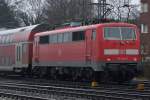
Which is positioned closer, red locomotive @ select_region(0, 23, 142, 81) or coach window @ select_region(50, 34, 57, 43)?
red locomotive @ select_region(0, 23, 142, 81)

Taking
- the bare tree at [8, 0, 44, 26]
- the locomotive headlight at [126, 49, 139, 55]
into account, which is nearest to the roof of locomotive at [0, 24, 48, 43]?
the locomotive headlight at [126, 49, 139, 55]

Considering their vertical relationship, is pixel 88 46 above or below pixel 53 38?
below

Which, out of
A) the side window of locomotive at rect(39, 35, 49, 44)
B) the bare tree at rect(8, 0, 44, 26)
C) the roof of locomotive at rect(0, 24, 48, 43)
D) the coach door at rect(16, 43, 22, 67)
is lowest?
the coach door at rect(16, 43, 22, 67)

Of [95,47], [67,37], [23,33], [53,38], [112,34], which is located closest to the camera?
[95,47]

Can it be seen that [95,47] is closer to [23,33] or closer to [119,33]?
[119,33]

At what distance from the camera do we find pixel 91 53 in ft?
83.1

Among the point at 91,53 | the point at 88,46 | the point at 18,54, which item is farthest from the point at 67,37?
the point at 18,54

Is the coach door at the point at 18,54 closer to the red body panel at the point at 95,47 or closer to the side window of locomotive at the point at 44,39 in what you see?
the side window of locomotive at the point at 44,39

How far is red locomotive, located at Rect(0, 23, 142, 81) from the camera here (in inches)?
978

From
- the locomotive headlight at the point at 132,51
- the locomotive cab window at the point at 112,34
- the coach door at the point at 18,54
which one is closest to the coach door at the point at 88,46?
the locomotive cab window at the point at 112,34

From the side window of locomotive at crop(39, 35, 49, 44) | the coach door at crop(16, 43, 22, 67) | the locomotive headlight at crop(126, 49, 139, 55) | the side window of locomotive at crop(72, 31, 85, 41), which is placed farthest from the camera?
the coach door at crop(16, 43, 22, 67)

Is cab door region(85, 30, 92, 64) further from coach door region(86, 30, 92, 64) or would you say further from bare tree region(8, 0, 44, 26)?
bare tree region(8, 0, 44, 26)

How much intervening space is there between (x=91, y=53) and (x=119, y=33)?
5.71 feet

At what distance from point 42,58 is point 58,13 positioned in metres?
46.0
